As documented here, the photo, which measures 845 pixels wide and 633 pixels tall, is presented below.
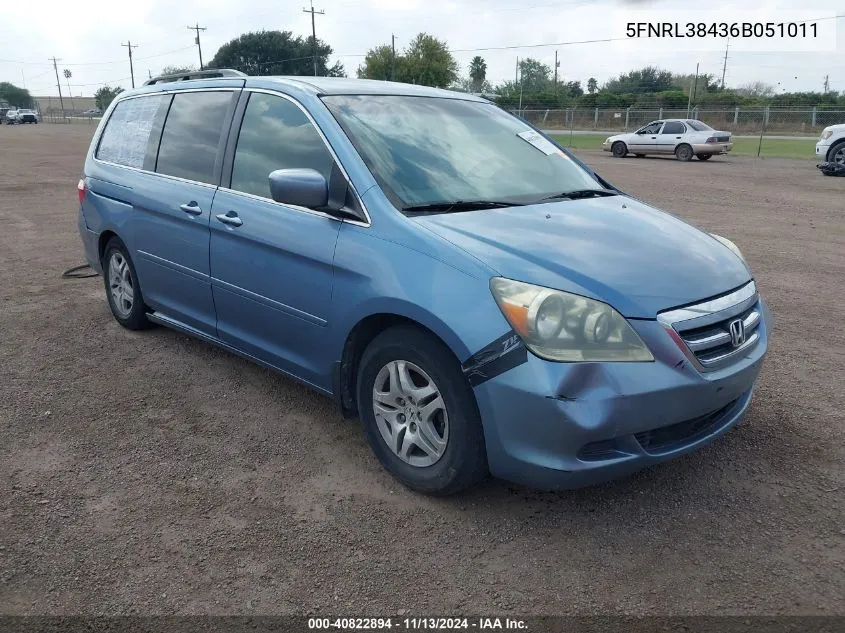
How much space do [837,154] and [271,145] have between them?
1861cm

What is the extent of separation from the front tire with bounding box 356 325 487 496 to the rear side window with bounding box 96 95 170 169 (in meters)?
2.76

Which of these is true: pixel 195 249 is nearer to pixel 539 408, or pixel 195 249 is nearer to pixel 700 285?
pixel 539 408

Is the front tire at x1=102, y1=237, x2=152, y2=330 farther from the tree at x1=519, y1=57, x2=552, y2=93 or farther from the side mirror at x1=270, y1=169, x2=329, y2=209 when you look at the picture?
the tree at x1=519, y1=57, x2=552, y2=93

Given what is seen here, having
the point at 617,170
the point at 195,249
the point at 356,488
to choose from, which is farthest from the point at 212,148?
the point at 617,170

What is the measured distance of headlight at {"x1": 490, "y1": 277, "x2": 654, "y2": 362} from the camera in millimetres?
2738

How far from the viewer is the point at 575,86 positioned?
77438 millimetres

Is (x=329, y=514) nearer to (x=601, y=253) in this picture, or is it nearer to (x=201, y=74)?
(x=601, y=253)

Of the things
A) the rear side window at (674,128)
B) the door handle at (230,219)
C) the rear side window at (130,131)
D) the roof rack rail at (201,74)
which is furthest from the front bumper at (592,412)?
the rear side window at (674,128)

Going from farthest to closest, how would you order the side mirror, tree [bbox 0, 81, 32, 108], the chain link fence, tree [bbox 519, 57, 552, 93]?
tree [bbox 0, 81, 32, 108] → tree [bbox 519, 57, 552, 93] → the chain link fence → the side mirror

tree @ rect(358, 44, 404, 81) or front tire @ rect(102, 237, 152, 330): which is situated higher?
tree @ rect(358, 44, 404, 81)

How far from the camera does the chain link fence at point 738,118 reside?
36.4 metres

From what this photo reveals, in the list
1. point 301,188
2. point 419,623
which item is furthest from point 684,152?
point 419,623

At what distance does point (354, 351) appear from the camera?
344 cm

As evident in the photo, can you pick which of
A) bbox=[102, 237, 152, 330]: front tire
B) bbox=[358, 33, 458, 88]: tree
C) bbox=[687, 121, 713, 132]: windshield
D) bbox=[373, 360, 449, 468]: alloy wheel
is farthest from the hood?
bbox=[358, 33, 458, 88]: tree
